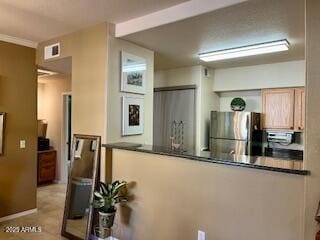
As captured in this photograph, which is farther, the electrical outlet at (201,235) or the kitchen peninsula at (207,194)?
the electrical outlet at (201,235)

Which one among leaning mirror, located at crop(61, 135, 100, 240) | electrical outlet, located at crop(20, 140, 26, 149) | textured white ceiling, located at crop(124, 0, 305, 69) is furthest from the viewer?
electrical outlet, located at crop(20, 140, 26, 149)

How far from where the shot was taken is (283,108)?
450 cm

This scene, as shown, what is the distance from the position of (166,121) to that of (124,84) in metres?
2.08

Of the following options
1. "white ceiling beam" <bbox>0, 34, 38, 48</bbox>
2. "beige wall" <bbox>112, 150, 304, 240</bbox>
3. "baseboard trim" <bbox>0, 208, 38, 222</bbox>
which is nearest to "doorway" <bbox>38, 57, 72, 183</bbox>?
"white ceiling beam" <bbox>0, 34, 38, 48</bbox>

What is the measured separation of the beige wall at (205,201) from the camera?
6.76 feet

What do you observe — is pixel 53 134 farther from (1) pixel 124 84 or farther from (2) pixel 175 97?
(1) pixel 124 84

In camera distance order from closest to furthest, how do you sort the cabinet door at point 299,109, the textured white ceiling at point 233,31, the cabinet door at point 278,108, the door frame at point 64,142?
the textured white ceiling at point 233,31 → the cabinet door at point 299,109 → the cabinet door at point 278,108 → the door frame at point 64,142

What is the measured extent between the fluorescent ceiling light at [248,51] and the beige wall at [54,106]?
3.49m

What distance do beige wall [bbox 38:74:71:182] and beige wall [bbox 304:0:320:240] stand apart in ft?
17.1

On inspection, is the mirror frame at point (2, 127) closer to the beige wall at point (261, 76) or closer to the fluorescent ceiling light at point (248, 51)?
the fluorescent ceiling light at point (248, 51)

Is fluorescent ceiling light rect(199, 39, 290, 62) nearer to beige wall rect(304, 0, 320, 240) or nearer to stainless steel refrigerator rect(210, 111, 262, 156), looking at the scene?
stainless steel refrigerator rect(210, 111, 262, 156)

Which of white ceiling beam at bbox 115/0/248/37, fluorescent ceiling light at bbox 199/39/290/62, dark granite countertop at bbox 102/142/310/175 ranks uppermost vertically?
white ceiling beam at bbox 115/0/248/37

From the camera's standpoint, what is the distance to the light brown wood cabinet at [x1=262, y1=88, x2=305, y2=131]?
4.35 meters


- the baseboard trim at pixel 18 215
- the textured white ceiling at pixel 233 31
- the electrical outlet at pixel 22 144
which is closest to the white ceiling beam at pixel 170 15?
the textured white ceiling at pixel 233 31
